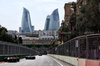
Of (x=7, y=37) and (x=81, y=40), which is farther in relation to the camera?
(x=7, y=37)

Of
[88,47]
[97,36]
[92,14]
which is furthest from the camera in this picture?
[92,14]

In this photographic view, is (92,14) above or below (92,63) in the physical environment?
above

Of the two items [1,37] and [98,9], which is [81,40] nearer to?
[98,9]

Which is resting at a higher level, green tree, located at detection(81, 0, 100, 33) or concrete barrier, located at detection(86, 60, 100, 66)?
green tree, located at detection(81, 0, 100, 33)

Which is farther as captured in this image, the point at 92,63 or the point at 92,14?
the point at 92,14

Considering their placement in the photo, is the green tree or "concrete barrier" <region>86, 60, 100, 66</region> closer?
"concrete barrier" <region>86, 60, 100, 66</region>

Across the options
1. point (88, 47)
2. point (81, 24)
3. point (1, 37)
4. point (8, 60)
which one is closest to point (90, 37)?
point (88, 47)

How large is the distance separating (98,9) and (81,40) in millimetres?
22742

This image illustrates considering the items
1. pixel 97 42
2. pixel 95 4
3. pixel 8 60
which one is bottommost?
pixel 8 60

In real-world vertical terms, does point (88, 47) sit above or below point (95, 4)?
below

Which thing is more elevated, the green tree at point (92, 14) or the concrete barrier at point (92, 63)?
the green tree at point (92, 14)

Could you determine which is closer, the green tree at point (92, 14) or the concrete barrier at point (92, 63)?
the concrete barrier at point (92, 63)

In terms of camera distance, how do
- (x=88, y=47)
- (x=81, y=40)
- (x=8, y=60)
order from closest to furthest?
(x=88, y=47) < (x=81, y=40) < (x=8, y=60)

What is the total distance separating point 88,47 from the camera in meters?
20.9
